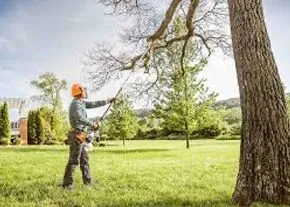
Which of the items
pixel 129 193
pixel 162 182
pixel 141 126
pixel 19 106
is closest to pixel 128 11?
pixel 162 182

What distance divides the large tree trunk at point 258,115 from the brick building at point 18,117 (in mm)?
68129

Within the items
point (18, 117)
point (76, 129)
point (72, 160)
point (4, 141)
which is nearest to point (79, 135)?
point (76, 129)

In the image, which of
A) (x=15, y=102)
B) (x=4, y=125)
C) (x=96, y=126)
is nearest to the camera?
(x=96, y=126)

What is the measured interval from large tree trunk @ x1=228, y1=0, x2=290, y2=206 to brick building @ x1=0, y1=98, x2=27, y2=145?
2682 inches

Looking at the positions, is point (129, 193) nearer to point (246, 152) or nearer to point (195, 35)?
point (246, 152)

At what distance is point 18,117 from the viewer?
82438 millimetres

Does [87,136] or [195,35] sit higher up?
[195,35]

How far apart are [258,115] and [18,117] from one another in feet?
252

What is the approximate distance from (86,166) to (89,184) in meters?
0.38

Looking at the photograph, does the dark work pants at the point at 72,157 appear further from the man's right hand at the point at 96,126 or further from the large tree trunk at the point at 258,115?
the large tree trunk at the point at 258,115

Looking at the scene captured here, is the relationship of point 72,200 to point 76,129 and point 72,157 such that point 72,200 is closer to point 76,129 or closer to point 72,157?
point 72,157

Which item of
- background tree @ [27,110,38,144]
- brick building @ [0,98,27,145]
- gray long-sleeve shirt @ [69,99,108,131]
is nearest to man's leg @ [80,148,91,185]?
gray long-sleeve shirt @ [69,99,108,131]

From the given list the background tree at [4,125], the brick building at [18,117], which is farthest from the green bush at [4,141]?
the brick building at [18,117]

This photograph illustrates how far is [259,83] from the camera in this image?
8898 millimetres
